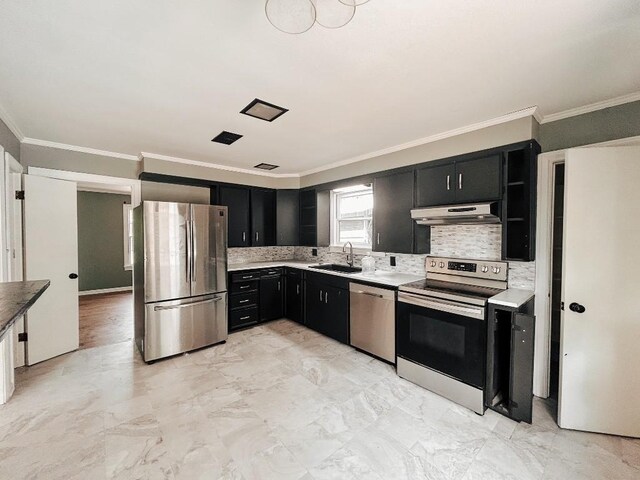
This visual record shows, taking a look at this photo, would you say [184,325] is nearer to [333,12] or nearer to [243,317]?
[243,317]

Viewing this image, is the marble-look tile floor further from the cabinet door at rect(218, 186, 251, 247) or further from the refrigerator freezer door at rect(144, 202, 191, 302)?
the cabinet door at rect(218, 186, 251, 247)

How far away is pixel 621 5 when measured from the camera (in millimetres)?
1330

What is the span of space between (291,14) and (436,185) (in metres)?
2.32

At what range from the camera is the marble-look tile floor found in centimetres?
173

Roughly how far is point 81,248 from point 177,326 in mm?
4862

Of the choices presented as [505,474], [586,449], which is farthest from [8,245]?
[586,449]

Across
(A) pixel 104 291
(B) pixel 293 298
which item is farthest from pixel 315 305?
(A) pixel 104 291

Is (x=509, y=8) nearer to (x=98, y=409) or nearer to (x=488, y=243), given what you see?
(x=488, y=243)

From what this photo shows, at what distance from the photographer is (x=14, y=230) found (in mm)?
2924

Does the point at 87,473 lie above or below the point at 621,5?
below

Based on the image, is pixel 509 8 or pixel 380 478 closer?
pixel 509 8

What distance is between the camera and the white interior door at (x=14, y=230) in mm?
2553

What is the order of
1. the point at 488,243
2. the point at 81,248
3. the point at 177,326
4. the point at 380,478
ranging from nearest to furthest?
1. the point at 380,478
2. the point at 488,243
3. the point at 177,326
4. the point at 81,248

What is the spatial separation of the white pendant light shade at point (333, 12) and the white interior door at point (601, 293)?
2.07 meters
